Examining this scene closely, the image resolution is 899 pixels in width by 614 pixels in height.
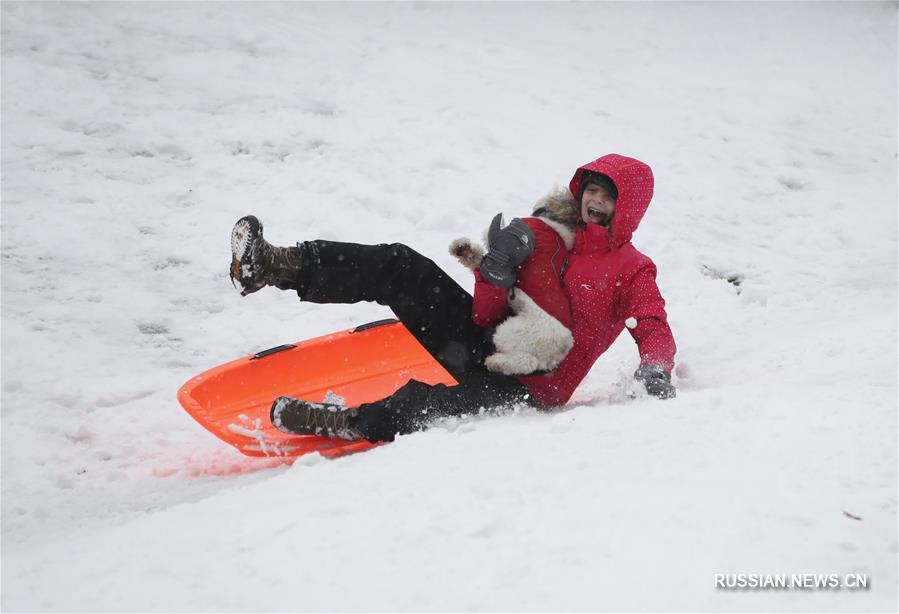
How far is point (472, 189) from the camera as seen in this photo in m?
5.71

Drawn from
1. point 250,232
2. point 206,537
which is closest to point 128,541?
point 206,537

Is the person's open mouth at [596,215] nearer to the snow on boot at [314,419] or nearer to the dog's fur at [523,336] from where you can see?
the dog's fur at [523,336]

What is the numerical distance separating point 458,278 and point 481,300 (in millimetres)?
1710

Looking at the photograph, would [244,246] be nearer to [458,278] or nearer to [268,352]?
[268,352]

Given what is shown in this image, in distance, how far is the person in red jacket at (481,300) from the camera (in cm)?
297

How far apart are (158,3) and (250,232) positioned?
598 cm

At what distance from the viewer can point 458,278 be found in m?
4.86

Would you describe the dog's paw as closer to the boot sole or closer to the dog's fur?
the dog's fur

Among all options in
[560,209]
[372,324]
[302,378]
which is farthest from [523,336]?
[302,378]

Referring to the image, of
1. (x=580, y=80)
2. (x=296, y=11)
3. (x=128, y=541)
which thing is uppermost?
(x=296, y=11)

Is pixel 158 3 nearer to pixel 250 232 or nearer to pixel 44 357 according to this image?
pixel 44 357

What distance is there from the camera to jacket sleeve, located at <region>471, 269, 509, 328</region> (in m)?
3.11

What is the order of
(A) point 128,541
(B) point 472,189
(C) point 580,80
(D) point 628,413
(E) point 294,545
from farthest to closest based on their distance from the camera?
(C) point 580,80 < (B) point 472,189 < (D) point 628,413 < (A) point 128,541 < (E) point 294,545

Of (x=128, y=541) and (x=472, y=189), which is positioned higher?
(x=472, y=189)
